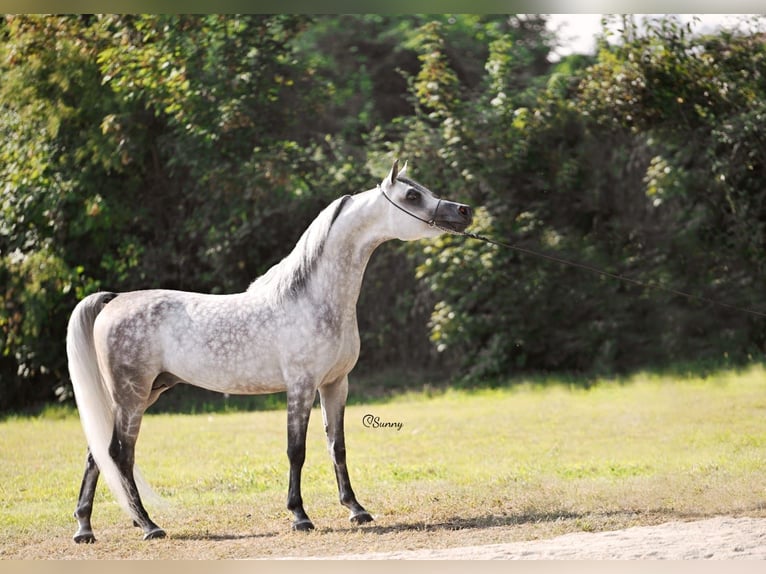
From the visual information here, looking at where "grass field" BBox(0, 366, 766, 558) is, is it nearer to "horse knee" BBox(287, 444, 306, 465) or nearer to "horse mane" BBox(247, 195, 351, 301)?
"horse knee" BBox(287, 444, 306, 465)

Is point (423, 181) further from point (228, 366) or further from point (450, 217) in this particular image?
point (228, 366)

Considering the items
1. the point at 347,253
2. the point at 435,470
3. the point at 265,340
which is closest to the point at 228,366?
the point at 265,340

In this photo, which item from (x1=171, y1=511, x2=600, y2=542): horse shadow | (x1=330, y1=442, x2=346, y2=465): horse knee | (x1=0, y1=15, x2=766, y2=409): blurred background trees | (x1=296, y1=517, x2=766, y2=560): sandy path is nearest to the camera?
(x1=296, y1=517, x2=766, y2=560): sandy path

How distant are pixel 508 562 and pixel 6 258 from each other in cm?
618

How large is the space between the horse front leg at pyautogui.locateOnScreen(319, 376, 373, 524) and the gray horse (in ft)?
0.49

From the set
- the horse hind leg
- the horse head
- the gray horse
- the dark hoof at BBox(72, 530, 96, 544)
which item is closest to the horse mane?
the gray horse

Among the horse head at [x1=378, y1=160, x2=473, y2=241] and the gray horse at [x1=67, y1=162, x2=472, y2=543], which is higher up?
the horse head at [x1=378, y1=160, x2=473, y2=241]

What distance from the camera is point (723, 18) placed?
848 cm

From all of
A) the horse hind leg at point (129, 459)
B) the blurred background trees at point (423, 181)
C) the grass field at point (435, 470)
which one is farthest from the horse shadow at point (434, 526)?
the blurred background trees at point (423, 181)

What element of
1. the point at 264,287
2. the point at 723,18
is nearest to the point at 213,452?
the point at 264,287

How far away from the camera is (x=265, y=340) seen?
4.30 metres

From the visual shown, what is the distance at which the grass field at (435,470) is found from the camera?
14.4 ft

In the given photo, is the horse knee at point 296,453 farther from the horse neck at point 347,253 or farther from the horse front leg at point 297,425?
the horse neck at point 347,253

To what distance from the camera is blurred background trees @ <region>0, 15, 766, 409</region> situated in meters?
8.43
